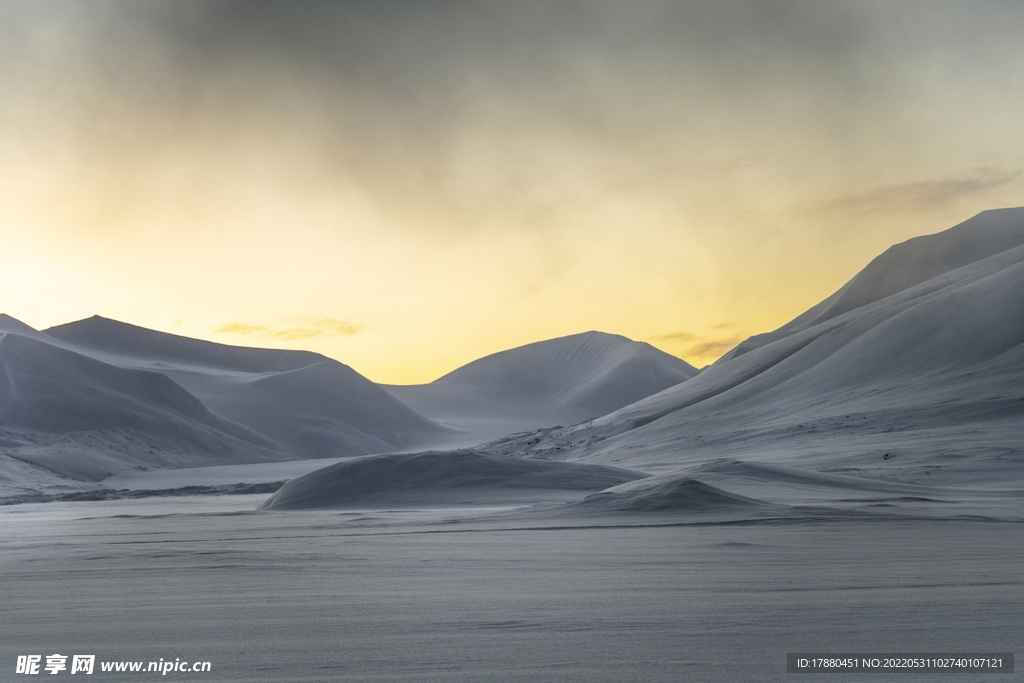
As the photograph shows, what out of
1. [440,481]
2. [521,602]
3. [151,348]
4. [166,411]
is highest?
[151,348]

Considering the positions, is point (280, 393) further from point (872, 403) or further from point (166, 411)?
point (872, 403)

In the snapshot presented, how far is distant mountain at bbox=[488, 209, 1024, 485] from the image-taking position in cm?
3094

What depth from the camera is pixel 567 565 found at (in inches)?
332

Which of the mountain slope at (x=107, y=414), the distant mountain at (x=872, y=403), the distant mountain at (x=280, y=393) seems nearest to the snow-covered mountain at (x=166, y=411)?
the mountain slope at (x=107, y=414)

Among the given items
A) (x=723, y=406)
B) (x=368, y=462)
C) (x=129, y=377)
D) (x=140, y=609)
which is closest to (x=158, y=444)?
(x=129, y=377)

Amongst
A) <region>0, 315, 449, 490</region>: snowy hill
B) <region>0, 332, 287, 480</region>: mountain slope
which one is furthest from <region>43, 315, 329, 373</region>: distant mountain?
<region>0, 332, 287, 480</region>: mountain slope

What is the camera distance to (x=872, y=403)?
153 ft

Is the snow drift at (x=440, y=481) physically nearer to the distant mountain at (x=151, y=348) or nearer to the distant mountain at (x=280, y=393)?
the distant mountain at (x=280, y=393)

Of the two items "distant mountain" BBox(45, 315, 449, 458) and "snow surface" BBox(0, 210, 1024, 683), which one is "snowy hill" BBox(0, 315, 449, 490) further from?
"snow surface" BBox(0, 210, 1024, 683)

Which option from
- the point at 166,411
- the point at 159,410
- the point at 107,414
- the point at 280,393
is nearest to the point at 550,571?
the point at 107,414

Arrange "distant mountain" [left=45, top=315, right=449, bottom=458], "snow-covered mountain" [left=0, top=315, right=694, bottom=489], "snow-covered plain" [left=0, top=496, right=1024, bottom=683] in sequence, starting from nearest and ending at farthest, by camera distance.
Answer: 1. "snow-covered plain" [left=0, top=496, right=1024, bottom=683]
2. "snow-covered mountain" [left=0, top=315, right=694, bottom=489]
3. "distant mountain" [left=45, top=315, right=449, bottom=458]

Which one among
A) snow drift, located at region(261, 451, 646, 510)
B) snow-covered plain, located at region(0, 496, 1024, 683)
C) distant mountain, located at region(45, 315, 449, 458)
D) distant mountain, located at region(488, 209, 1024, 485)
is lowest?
snow-covered plain, located at region(0, 496, 1024, 683)

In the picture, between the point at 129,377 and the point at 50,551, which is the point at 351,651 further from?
the point at 129,377

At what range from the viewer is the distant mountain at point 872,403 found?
30.9 m
